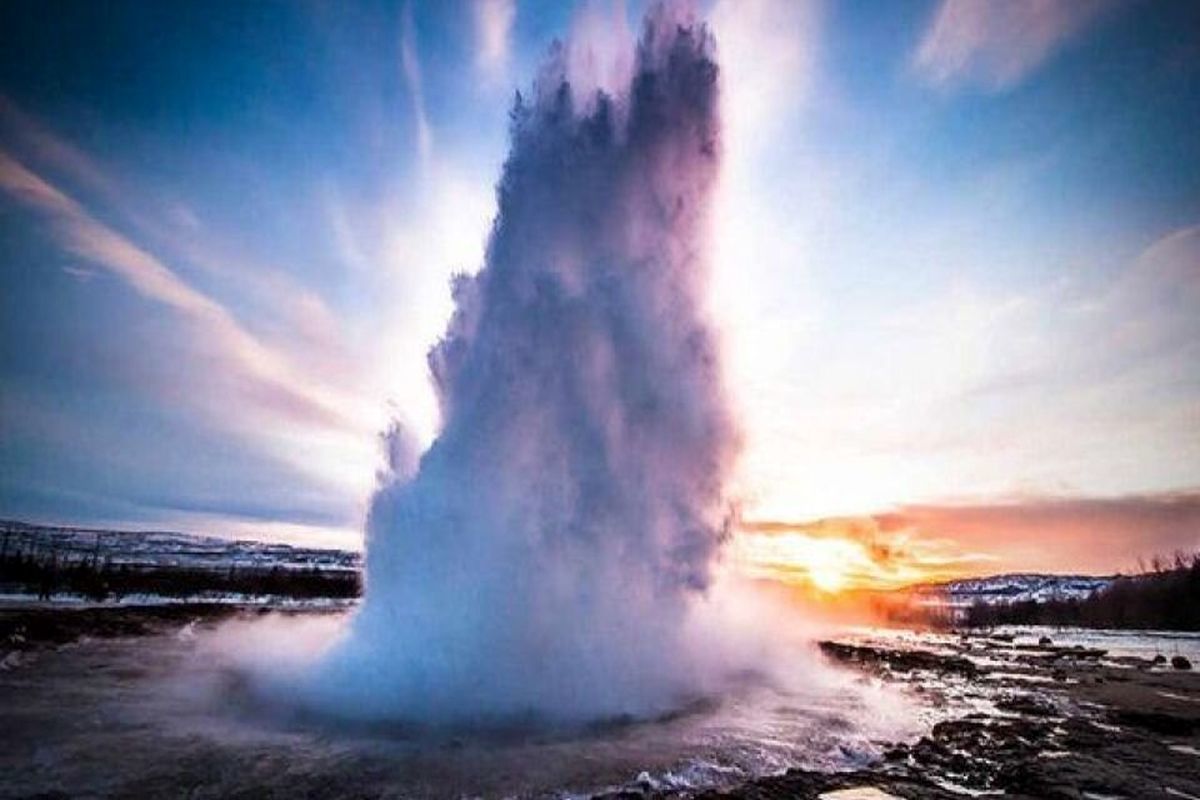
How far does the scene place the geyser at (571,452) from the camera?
1309 centimetres

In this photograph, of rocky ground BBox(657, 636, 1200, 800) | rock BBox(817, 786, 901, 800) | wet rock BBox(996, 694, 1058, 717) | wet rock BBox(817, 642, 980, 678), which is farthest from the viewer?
wet rock BBox(817, 642, 980, 678)

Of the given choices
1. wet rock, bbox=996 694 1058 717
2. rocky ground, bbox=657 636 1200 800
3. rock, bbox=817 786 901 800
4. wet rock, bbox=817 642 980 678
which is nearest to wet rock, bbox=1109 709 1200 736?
rocky ground, bbox=657 636 1200 800

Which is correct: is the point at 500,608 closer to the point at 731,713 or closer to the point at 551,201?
the point at 731,713

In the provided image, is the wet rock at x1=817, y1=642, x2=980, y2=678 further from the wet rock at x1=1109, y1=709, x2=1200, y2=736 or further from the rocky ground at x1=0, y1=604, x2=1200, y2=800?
the wet rock at x1=1109, y1=709, x2=1200, y2=736

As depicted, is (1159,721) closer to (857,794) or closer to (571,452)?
(857,794)

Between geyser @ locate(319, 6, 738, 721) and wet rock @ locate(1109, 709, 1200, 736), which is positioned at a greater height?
geyser @ locate(319, 6, 738, 721)

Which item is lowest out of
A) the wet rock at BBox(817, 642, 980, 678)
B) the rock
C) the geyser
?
the wet rock at BBox(817, 642, 980, 678)

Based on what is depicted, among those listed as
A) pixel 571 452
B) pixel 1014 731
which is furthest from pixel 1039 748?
pixel 571 452

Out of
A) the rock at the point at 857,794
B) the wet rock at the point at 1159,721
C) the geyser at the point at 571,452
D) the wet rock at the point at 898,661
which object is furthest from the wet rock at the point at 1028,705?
the rock at the point at 857,794

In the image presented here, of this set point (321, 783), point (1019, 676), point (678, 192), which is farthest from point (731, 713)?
point (1019, 676)

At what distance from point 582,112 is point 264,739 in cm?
1525

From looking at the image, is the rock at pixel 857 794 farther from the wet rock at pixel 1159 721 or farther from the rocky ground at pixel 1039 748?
the wet rock at pixel 1159 721

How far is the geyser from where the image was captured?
13.1 meters

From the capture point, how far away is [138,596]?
54938 millimetres
